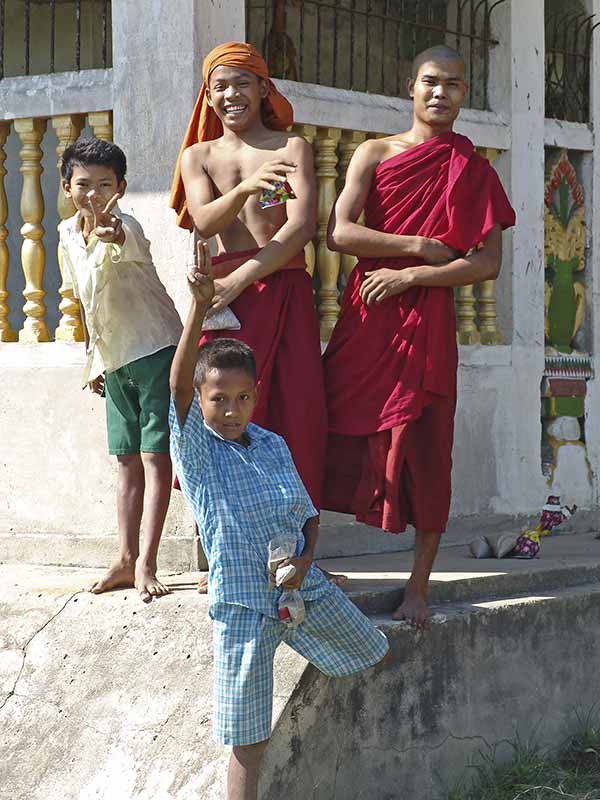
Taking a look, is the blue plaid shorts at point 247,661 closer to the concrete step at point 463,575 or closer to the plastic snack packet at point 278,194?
the concrete step at point 463,575

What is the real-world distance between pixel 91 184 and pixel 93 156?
87mm

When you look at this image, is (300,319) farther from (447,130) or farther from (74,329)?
(74,329)

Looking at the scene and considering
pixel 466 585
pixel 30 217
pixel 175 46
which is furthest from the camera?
pixel 30 217

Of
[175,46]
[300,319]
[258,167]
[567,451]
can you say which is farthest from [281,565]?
[567,451]

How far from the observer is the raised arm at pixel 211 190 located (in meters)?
3.87

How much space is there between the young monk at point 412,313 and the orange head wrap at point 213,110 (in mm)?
332

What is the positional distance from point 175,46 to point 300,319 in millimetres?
1273

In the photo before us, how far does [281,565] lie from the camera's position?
3.42 m

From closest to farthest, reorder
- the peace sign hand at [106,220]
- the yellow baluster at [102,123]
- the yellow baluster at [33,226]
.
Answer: the peace sign hand at [106,220]
the yellow baluster at [102,123]
the yellow baluster at [33,226]

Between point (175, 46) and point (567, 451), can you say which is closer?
point (175, 46)

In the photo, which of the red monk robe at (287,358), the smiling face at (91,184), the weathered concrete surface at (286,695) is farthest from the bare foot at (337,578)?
the smiling face at (91,184)

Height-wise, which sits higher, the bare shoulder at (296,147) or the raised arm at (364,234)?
the bare shoulder at (296,147)

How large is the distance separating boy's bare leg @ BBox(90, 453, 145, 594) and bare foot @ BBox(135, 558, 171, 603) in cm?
7

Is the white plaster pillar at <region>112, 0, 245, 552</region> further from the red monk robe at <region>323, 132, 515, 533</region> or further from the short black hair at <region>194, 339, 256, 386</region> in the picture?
the short black hair at <region>194, 339, 256, 386</region>
